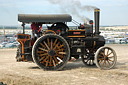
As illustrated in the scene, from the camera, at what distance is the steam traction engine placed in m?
11.5

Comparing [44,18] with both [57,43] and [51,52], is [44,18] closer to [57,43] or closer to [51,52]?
[57,43]

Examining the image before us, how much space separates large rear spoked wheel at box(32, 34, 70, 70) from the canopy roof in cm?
86

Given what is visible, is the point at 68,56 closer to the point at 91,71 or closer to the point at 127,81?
the point at 91,71

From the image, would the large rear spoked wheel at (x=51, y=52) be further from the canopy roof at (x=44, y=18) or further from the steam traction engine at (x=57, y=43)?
the canopy roof at (x=44, y=18)

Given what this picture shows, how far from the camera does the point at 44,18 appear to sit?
11891mm

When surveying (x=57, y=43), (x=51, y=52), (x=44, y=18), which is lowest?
(x=51, y=52)

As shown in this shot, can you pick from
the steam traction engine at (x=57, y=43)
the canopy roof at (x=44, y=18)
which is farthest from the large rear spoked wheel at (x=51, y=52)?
the canopy roof at (x=44, y=18)

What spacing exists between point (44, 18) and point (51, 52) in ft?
5.70

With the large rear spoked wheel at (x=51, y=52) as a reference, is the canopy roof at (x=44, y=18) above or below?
above

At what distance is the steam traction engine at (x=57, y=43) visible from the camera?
11.5 meters

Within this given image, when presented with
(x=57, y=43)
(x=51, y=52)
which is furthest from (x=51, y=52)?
(x=57, y=43)

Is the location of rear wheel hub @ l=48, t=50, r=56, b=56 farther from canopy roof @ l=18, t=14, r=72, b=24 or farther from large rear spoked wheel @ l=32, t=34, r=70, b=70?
canopy roof @ l=18, t=14, r=72, b=24

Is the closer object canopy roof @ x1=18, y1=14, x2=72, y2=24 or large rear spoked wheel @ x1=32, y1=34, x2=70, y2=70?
large rear spoked wheel @ x1=32, y1=34, x2=70, y2=70

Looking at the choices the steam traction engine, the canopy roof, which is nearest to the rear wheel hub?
the steam traction engine
